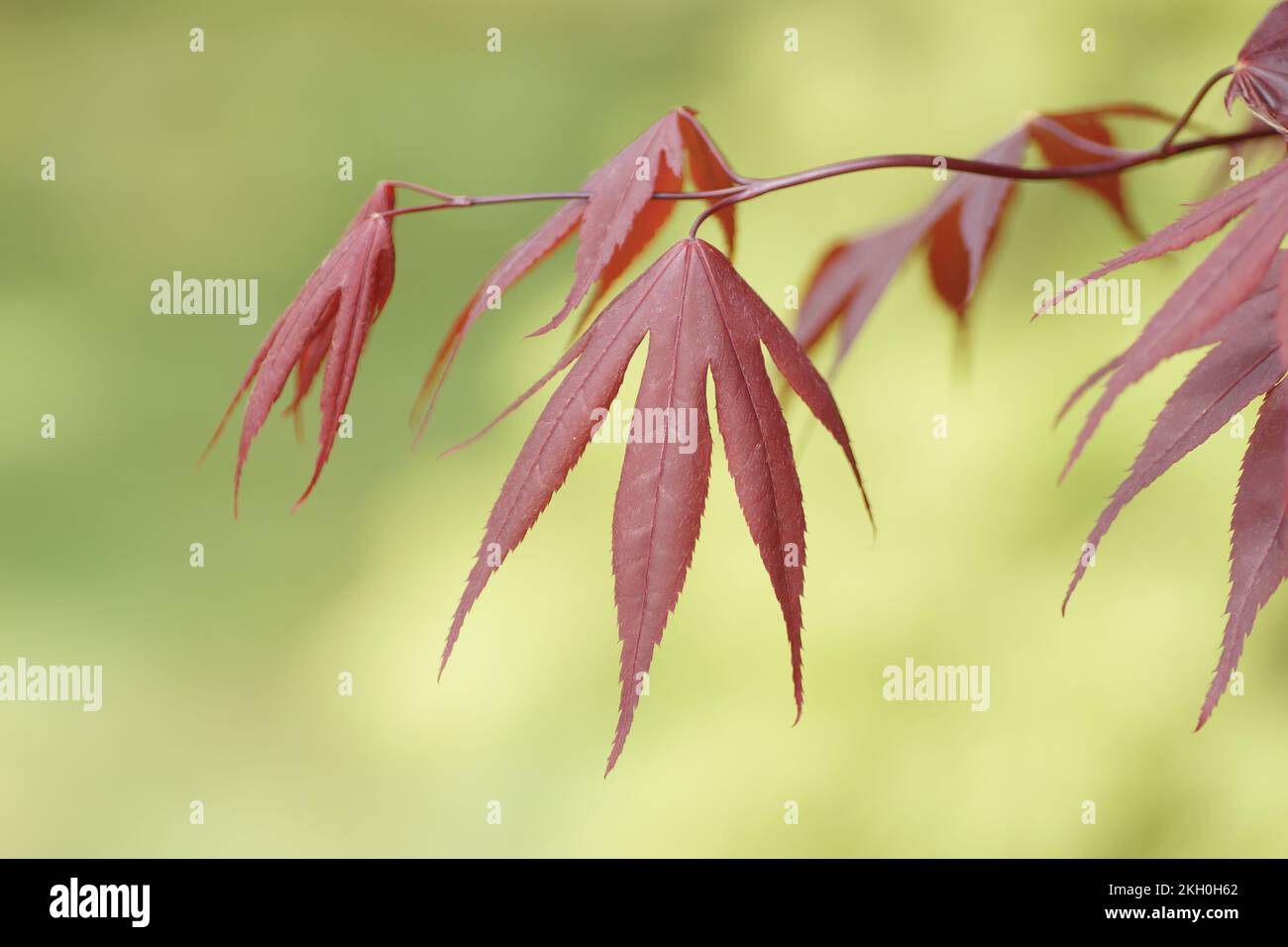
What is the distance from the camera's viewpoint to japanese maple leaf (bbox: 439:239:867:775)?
47cm

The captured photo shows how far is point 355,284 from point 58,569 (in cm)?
192

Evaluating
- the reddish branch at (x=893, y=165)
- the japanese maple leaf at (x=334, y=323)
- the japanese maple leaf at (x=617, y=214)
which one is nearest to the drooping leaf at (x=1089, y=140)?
the reddish branch at (x=893, y=165)

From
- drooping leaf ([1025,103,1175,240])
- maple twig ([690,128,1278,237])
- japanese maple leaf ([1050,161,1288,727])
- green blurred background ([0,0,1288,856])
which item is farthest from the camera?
green blurred background ([0,0,1288,856])

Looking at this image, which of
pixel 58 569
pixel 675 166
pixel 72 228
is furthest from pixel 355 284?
pixel 72 228

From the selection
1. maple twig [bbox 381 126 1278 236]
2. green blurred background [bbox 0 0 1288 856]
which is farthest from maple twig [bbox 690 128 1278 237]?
green blurred background [bbox 0 0 1288 856]

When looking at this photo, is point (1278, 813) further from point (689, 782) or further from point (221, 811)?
point (221, 811)

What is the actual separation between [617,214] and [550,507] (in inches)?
63.4

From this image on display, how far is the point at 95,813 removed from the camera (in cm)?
198

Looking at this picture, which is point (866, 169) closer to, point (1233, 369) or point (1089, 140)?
point (1233, 369)

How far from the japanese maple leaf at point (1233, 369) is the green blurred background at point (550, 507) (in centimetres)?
128

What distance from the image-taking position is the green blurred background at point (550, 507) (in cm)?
187

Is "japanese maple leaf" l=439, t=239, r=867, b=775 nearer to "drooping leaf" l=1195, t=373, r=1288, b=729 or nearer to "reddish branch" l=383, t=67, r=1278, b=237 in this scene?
"reddish branch" l=383, t=67, r=1278, b=237

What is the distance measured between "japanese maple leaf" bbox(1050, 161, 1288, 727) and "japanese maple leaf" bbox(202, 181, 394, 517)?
1.07 feet

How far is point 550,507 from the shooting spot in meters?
2.14
